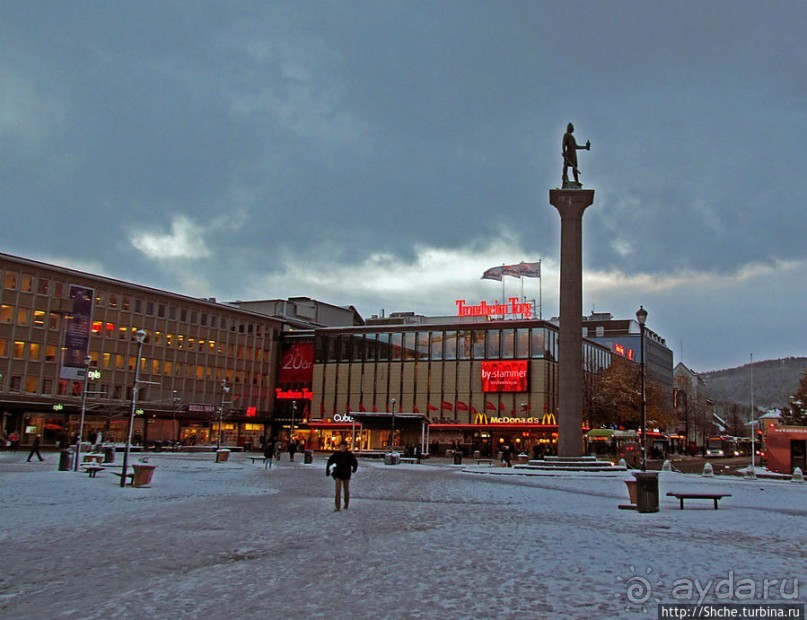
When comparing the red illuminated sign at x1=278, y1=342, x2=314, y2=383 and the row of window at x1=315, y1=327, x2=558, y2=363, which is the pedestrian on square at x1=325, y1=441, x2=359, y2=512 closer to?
the row of window at x1=315, y1=327, x2=558, y2=363

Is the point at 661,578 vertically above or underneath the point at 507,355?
underneath

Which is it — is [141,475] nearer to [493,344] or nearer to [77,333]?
[77,333]

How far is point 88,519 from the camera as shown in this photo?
17.3 metres

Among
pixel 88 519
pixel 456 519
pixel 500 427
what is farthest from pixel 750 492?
pixel 500 427

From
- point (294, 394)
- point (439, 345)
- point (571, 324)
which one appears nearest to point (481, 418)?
point (439, 345)

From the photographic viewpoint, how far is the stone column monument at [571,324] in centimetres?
4344

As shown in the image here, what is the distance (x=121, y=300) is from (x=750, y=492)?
7292 cm

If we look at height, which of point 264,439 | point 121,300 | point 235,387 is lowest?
point 264,439

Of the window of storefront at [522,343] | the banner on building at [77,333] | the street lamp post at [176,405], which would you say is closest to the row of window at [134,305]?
the banner on building at [77,333]

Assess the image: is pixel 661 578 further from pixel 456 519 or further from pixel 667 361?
pixel 667 361

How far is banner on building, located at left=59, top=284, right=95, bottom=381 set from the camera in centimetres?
7025

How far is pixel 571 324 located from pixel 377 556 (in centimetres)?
3283

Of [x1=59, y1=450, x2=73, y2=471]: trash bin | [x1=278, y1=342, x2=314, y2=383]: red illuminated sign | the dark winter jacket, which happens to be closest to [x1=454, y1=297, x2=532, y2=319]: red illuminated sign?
[x1=278, y1=342, x2=314, y2=383]: red illuminated sign

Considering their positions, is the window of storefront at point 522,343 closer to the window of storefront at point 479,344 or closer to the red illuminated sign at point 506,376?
the red illuminated sign at point 506,376
